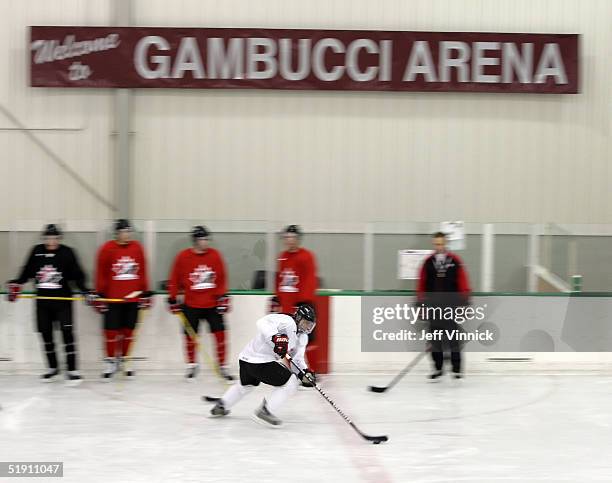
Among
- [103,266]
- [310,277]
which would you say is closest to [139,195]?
[103,266]

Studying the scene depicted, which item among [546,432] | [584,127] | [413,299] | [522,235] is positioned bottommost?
[546,432]

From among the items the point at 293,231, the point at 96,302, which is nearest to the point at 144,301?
the point at 96,302

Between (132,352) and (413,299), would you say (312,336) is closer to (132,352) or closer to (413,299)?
(413,299)

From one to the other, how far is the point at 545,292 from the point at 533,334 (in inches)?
16.6

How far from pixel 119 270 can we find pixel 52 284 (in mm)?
575

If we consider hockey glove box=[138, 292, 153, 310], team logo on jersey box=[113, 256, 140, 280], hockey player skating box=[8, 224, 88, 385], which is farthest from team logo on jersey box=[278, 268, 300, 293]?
hockey player skating box=[8, 224, 88, 385]

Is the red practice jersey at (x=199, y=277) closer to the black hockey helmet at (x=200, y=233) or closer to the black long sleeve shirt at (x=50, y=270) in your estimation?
the black hockey helmet at (x=200, y=233)

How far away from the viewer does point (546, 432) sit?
22.4ft

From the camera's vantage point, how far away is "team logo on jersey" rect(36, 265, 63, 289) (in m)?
8.34

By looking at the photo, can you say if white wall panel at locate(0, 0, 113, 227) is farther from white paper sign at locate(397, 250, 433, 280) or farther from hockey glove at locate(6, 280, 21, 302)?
white paper sign at locate(397, 250, 433, 280)

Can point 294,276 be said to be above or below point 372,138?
below

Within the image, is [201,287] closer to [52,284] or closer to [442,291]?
[52,284]

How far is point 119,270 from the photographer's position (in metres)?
8.49

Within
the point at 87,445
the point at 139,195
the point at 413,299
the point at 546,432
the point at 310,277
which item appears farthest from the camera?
the point at 139,195
